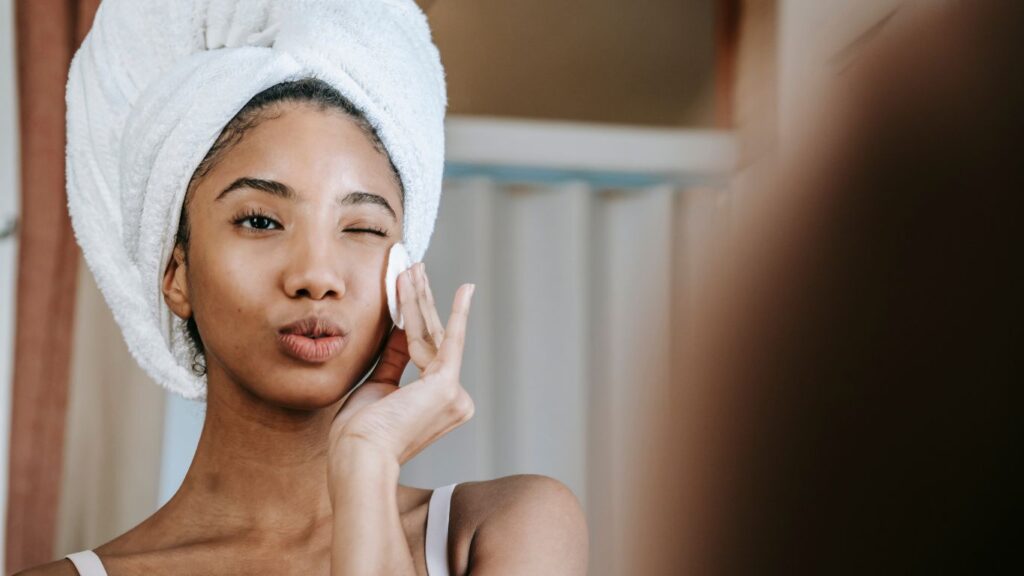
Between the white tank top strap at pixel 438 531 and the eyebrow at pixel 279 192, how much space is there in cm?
23

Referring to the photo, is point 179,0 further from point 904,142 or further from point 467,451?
point 904,142

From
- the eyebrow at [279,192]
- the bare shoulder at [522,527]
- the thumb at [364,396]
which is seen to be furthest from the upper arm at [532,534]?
the eyebrow at [279,192]

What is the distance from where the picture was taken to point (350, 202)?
29.5 inches

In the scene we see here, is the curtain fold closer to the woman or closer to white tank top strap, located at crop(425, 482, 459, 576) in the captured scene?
the woman

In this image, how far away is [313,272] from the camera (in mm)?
713

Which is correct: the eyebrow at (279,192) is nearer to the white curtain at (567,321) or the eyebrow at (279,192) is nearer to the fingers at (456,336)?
the fingers at (456,336)

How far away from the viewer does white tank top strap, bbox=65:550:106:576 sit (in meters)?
0.78

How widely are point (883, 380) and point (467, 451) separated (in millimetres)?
426

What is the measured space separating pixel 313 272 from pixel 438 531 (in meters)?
0.22

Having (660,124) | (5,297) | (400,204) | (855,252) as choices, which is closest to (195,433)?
(5,297)

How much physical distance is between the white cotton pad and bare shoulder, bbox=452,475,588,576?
146 millimetres

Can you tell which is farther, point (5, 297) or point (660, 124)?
point (660, 124)

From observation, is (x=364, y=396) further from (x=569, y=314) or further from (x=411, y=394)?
(x=569, y=314)

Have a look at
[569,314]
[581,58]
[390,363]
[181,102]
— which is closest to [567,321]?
[569,314]
